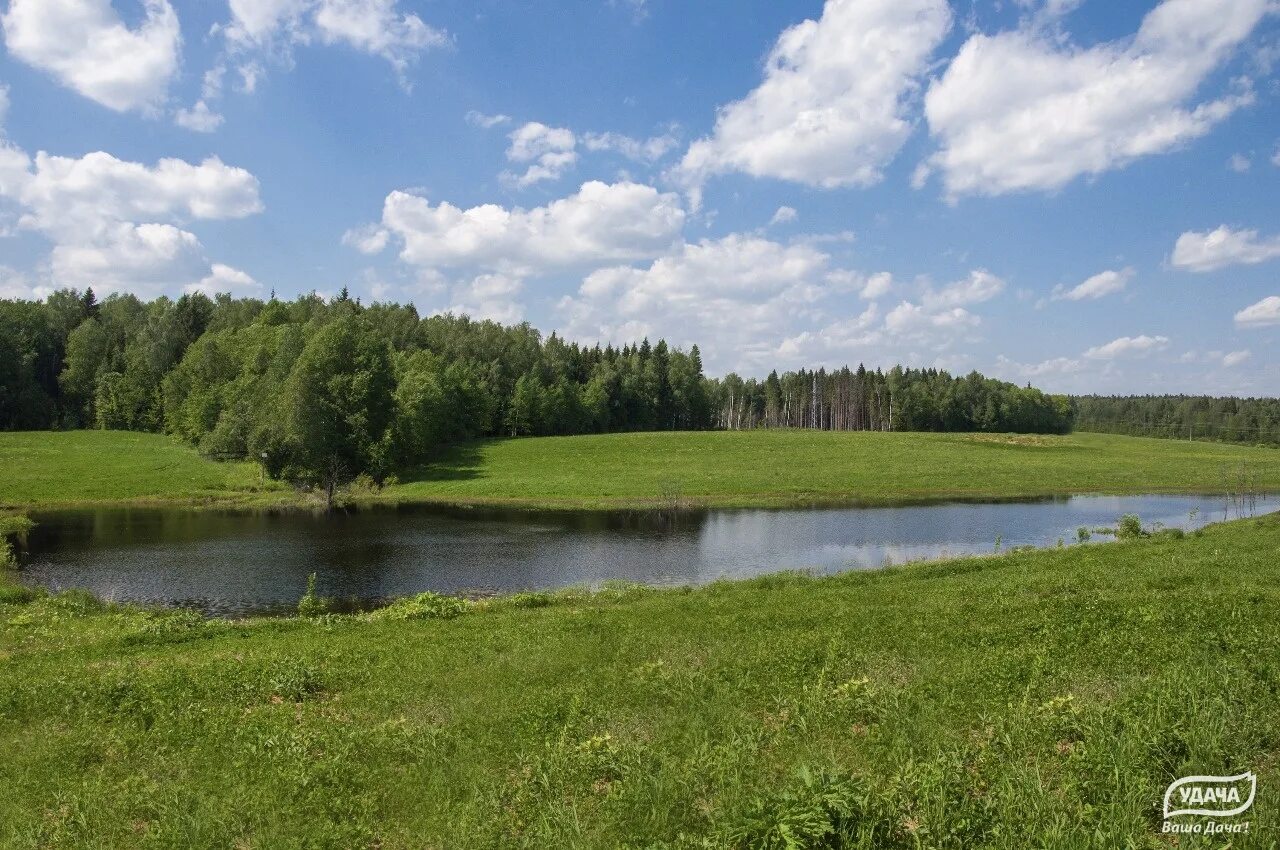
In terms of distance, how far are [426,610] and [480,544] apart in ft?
77.3

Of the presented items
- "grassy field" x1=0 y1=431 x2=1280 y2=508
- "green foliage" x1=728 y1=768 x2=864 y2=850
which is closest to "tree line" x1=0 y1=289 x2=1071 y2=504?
"grassy field" x1=0 y1=431 x2=1280 y2=508

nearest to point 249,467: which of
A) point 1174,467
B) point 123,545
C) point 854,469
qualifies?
point 123,545

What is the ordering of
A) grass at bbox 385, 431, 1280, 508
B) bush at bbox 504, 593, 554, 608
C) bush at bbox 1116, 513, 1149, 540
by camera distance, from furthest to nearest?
grass at bbox 385, 431, 1280, 508 < bush at bbox 1116, 513, 1149, 540 < bush at bbox 504, 593, 554, 608

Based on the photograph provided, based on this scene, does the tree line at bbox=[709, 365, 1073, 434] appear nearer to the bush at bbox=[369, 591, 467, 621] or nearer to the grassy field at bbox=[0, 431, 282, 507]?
the grassy field at bbox=[0, 431, 282, 507]

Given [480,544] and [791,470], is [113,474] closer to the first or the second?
[480,544]

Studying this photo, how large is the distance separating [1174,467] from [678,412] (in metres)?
84.1

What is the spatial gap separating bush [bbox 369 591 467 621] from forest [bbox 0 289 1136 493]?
5503 cm

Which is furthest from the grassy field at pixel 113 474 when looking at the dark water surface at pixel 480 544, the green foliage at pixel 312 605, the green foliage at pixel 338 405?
the green foliage at pixel 312 605

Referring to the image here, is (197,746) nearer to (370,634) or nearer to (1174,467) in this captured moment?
(370,634)

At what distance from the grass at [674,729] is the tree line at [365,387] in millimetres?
63138

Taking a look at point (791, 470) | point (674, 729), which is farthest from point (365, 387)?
point (674, 729)

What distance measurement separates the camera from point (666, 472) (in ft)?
277

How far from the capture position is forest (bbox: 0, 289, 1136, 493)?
79.9 m

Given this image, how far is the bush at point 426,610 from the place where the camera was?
23578 mm
